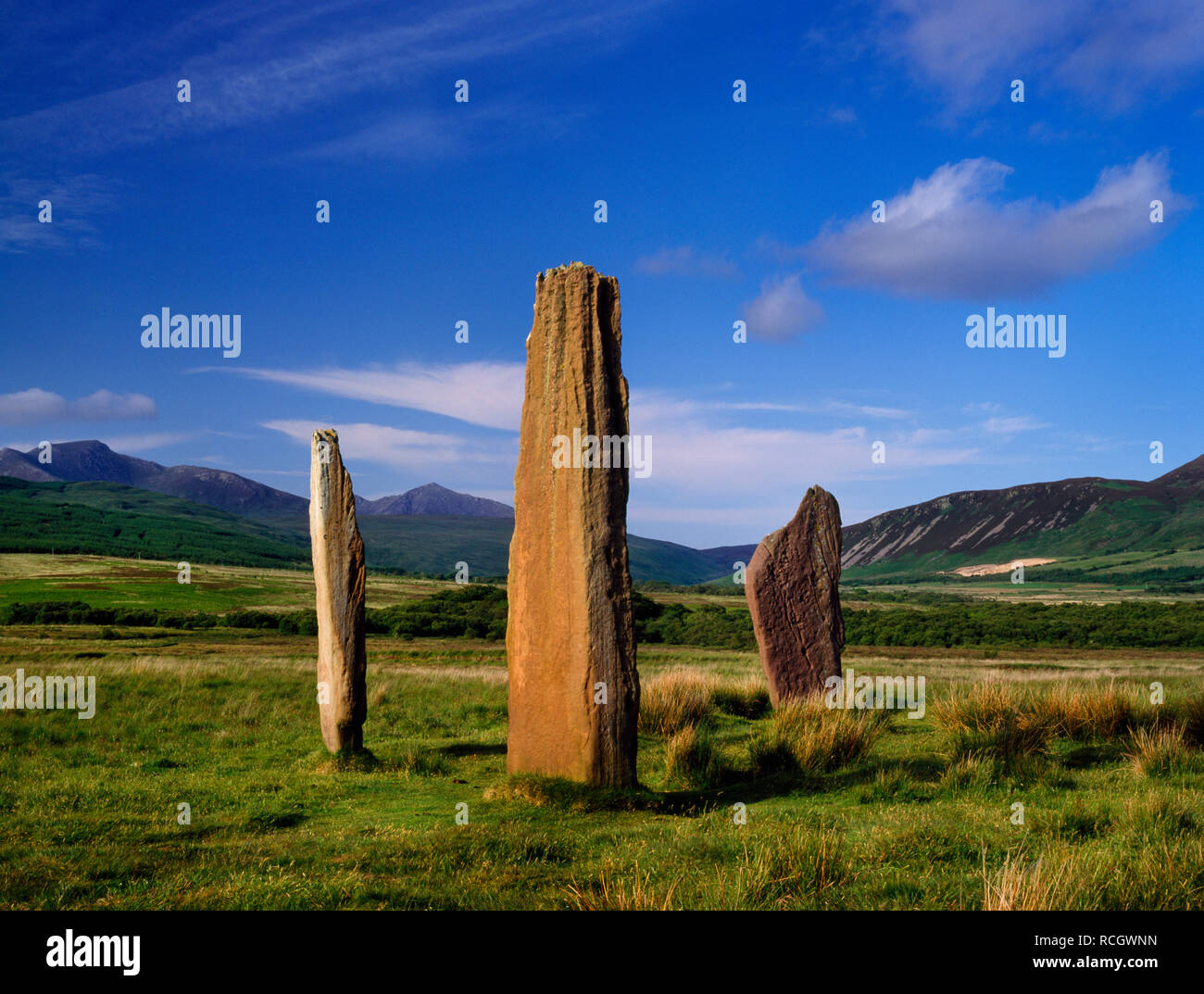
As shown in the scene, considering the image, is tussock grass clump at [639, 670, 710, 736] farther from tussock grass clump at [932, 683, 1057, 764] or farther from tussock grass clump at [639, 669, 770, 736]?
tussock grass clump at [932, 683, 1057, 764]

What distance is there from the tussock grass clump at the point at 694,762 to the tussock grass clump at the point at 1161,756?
16.3 feet

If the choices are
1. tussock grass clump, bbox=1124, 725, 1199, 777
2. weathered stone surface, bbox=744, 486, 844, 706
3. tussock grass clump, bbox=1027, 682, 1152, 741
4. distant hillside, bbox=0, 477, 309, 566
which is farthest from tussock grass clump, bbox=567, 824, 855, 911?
distant hillside, bbox=0, 477, 309, 566

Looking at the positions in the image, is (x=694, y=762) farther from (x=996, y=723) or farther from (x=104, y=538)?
(x=104, y=538)

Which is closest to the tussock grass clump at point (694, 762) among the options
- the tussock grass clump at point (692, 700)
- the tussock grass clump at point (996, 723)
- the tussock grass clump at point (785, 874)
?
the tussock grass clump at point (692, 700)

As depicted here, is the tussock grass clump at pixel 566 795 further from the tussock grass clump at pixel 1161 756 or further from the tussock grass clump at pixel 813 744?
the tussock grass clump at pixel 1161 756

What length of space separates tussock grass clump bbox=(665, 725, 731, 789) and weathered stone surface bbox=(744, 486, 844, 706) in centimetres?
475

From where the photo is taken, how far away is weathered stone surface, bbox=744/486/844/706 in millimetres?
16141

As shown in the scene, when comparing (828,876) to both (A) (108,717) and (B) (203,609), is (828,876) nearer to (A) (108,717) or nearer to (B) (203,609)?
(A) (108,717)

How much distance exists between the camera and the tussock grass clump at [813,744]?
11.1 m

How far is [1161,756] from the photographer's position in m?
10.2

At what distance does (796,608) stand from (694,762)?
5967mm

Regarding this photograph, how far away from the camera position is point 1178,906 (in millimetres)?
5746

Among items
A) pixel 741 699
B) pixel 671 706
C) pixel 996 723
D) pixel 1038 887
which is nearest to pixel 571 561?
pixel 1038 887

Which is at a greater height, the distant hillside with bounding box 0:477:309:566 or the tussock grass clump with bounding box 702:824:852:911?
the distant hillside with bounding box 0:477:309:566
